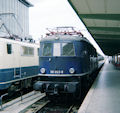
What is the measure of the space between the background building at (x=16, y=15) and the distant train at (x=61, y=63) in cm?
4306

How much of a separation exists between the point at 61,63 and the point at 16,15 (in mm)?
57458

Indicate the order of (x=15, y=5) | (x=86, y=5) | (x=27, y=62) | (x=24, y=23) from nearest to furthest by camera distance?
(x=86, y=5)
(x=27, y=62)
(x=15, y=5)
(x=24, y=23)

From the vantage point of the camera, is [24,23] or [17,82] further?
[24,23]

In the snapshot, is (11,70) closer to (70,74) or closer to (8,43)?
(8,43)

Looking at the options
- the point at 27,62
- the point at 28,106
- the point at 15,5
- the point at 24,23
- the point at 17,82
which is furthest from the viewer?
the point at 24,23

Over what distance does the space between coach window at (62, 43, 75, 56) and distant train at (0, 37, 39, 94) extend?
3114 mm

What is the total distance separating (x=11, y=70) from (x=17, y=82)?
110 centimetres

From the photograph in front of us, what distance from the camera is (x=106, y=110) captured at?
23.2 ft

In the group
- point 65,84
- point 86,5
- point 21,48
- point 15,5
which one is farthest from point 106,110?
point 15,5

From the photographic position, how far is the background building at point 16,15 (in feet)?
192

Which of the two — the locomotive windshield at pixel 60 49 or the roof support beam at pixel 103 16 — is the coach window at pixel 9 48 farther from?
the roof support beam at pixel 103 16

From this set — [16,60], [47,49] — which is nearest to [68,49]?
[47,49]

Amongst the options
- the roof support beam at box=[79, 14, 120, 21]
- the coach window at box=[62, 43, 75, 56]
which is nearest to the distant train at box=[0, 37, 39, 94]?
the coach window at box=[62, 43, 75, 56]

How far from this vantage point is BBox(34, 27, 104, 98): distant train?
9750mm
